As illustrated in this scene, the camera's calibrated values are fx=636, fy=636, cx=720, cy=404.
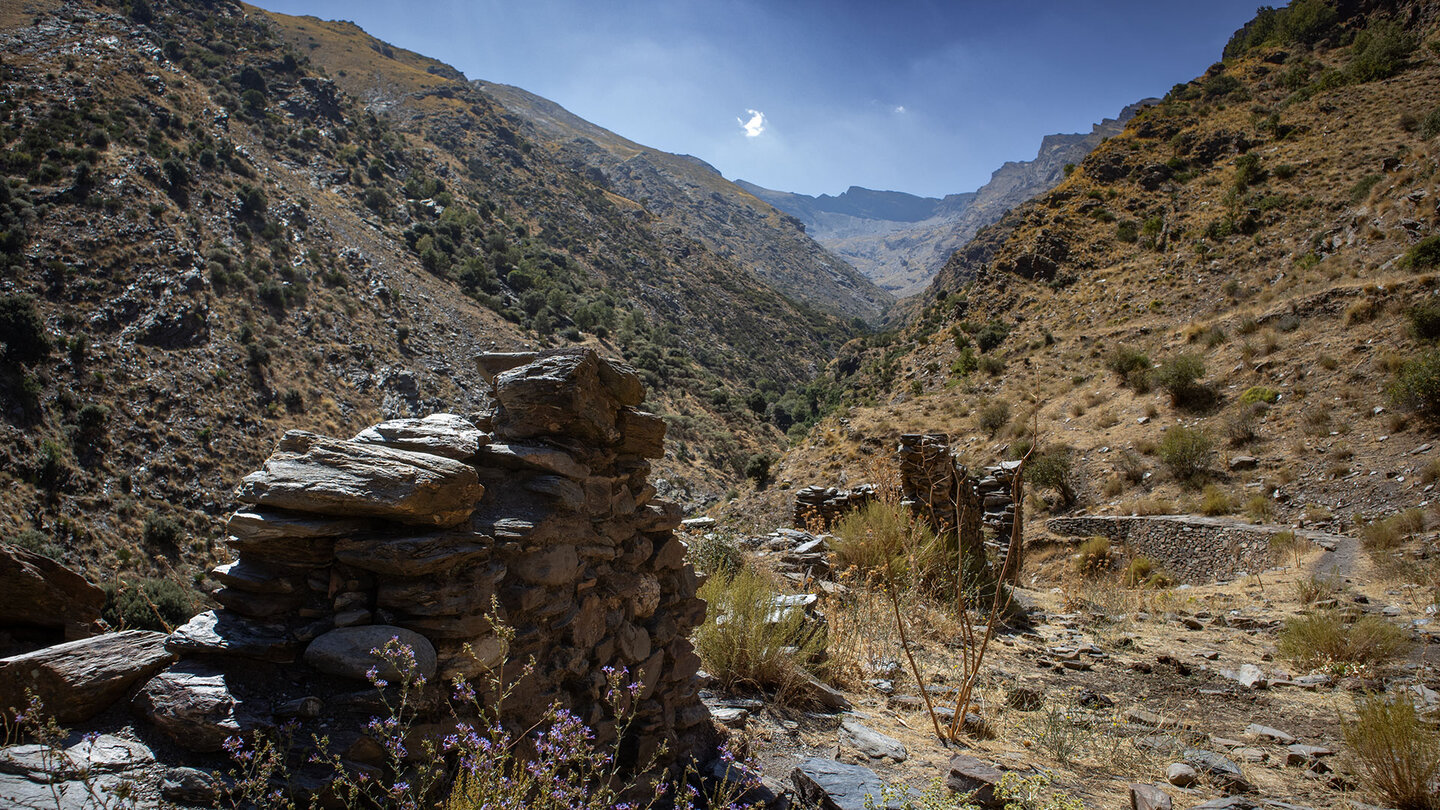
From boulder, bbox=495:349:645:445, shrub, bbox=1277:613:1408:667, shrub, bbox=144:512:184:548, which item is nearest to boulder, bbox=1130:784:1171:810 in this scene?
boulder, bbox=495:349:645:445

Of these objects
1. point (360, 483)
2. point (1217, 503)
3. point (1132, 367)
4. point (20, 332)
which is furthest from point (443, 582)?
point (20, 332)

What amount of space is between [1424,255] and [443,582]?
22.1 metres

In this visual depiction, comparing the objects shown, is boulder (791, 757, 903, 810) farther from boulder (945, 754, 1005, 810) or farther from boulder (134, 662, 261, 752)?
boulder (134, 662, 261, 752)

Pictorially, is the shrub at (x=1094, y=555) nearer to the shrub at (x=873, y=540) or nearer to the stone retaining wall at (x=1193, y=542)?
the stone retaining wall at (x=1193, y=542)

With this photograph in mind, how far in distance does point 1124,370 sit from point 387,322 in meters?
29.9

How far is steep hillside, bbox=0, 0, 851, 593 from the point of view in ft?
59.0

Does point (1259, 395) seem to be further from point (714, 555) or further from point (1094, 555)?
point (714, 555)

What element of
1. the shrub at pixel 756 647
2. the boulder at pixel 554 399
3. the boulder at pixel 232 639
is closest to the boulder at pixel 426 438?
the boulder at pixel 554 399

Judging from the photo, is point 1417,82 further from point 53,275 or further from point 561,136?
point 561,136

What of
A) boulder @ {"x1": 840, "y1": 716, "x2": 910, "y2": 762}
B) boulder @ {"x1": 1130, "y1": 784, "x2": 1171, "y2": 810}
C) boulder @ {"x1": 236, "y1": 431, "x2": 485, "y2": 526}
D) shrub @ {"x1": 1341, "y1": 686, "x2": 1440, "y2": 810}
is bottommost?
boulder @ {"x1": 840, "y1": 716, "x2": 910, "y2": 762}

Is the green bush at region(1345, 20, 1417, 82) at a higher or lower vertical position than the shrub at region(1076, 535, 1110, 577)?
higher

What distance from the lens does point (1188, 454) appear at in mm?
14000

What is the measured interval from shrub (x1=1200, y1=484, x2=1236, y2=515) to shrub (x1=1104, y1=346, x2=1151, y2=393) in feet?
19.0

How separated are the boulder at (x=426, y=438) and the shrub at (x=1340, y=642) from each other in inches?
293
